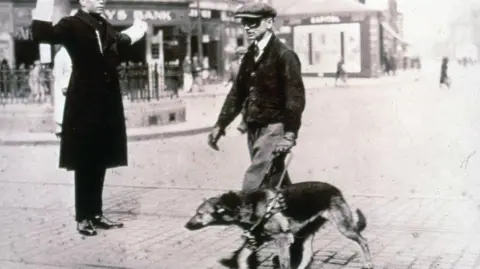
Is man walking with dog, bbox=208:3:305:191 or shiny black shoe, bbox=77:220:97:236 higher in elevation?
man walking with dog, bbox=208:3:305:191

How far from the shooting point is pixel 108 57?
21.0 ft

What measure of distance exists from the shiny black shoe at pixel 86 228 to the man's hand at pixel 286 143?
6.87ft

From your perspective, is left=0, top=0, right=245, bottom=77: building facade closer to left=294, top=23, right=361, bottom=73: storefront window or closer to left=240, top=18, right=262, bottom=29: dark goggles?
left=294, top=23, right=361, bottom=73: storefront window

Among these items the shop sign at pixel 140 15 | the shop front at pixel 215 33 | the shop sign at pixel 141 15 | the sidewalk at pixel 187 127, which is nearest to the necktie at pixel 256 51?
the sidewalk at pixel 187 127

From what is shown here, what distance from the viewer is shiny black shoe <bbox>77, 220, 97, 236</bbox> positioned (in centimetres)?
632

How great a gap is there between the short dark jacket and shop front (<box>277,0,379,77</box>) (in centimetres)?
763

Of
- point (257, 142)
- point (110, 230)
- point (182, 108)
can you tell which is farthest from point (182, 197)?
point (182, 108)

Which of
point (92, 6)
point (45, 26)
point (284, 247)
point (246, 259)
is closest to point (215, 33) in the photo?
point (92, 6)

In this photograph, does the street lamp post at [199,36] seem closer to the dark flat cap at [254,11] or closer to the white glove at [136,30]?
the white glove at [136,30]

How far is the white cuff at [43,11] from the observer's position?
5668 millimetres

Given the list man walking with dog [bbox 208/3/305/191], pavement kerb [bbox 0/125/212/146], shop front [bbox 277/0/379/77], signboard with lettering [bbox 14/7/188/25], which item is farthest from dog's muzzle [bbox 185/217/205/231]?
signboard with lettering [bbox 14/7/188/25]

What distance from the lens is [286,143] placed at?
16.5ft

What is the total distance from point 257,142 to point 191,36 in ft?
84.6

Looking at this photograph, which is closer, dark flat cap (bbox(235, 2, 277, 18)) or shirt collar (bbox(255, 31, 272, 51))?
dark flat cap (bbox(235, 2, 277, 18))
